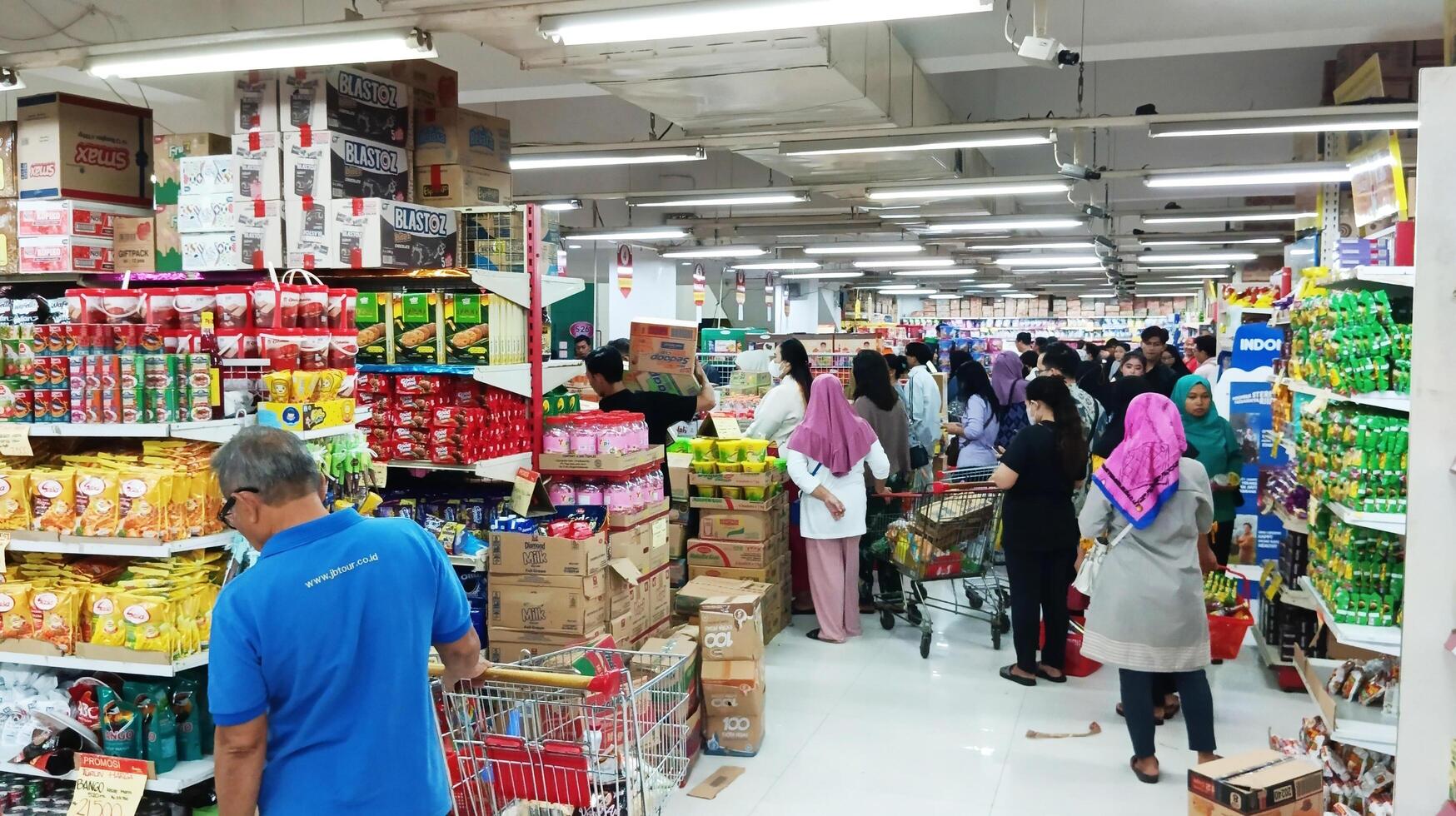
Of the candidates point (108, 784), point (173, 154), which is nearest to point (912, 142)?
point (173, 154)

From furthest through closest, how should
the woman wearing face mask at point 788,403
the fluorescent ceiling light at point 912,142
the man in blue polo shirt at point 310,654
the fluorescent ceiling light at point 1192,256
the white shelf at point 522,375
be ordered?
the fluorescent ceiling light at point 1192,256
the woman wearing face mask at point 788,403
the fluorescent ceiling light at point 912,142
the white shelf at point 522,375
the man in blue polo shirt at point 310,654

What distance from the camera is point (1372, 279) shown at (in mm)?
3523

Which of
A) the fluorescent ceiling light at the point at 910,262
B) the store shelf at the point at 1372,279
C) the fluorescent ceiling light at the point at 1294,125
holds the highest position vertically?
the fluorescent ceiling light at the point at 910,262

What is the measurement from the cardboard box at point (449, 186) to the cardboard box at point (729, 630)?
2.30m

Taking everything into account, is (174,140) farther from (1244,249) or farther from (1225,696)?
(1244,249)

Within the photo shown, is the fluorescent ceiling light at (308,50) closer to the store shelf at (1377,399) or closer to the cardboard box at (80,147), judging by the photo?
the cardboard box at (80,147)

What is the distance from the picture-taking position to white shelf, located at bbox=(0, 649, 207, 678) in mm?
3371

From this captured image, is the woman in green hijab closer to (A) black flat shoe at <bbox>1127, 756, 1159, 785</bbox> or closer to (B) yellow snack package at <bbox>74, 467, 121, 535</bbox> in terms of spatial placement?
(A) black flat shoe at <bbox>1127, 756, 1159, 785</bbox>

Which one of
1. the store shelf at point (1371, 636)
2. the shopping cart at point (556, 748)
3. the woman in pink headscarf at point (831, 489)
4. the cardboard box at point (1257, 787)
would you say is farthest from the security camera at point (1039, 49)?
the shopping cart at point (556, 748)

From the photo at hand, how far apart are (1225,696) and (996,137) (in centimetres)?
374

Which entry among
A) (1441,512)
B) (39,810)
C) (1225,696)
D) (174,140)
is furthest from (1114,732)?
(174,140)

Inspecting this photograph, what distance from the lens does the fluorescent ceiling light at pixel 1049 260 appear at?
19.8 metres

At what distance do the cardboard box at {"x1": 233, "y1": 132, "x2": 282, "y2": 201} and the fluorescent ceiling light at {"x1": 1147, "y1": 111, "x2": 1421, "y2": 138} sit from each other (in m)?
5.65

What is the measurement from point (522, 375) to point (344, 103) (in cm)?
154
